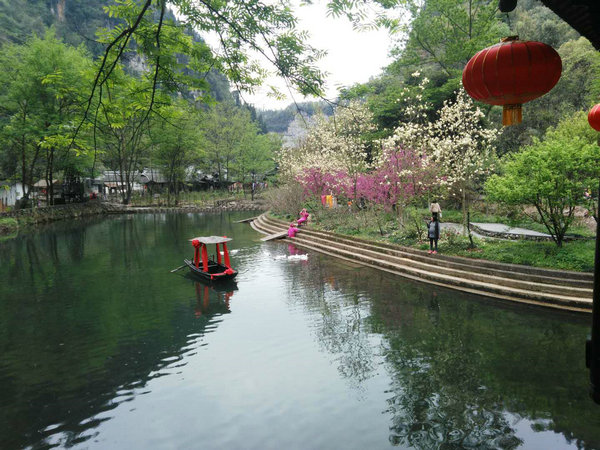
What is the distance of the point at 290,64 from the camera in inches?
178

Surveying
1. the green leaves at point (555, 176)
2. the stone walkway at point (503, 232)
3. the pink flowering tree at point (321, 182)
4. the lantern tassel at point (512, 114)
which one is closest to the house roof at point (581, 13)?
the lantern tassel at point (512, 114)

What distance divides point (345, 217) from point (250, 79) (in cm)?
1746

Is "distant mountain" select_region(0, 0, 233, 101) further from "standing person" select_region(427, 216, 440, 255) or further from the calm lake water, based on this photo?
the calm lake water

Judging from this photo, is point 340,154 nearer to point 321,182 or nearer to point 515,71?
point 321,182

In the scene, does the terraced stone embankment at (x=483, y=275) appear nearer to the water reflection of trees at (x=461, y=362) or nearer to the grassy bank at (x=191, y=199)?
the water reflection of trees at (x=461, y=362)

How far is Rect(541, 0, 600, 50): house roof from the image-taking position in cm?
266

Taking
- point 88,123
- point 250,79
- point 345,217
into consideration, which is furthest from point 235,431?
point 345,217

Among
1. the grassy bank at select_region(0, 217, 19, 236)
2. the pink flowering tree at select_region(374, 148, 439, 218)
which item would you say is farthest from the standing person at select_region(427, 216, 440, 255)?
the grassy bank at select_region(0, 217, 19, 236)

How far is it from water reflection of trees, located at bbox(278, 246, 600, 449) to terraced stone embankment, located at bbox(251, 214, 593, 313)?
0.54 m

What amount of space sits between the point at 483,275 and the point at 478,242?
8.60 feet

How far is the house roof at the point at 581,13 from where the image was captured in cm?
266

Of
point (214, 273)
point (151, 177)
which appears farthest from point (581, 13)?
point (151, 177)

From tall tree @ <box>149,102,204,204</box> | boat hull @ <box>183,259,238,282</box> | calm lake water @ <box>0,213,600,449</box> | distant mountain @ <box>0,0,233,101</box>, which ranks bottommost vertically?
calm lake water @ <box>0,213,600,449</box>

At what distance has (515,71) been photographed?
386 centimetres
